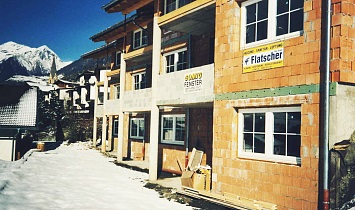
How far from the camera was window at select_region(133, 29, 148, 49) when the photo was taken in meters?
19.5

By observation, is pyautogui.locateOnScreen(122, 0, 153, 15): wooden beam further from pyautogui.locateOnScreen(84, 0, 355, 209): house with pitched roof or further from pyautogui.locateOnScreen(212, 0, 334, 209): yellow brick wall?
pyautogui.locateOnScreen(212, 0, 334, 209): yellow brick wall

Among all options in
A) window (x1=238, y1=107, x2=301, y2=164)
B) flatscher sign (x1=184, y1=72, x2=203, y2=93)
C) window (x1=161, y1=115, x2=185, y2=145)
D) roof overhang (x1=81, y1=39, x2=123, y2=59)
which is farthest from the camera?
roof overhang (x1=81, y1=39, x2=123, y2=59)

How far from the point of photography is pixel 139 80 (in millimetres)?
20625

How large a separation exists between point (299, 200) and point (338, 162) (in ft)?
4.39

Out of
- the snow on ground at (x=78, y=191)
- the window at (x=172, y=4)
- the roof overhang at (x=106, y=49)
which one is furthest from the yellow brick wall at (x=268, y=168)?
the roof overhang at (x=106, y=49)

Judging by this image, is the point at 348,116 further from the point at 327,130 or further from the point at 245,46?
the point at 245,46

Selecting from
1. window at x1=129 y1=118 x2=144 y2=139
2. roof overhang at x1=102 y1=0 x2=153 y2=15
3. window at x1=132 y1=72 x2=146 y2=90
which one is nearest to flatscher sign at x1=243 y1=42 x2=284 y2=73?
roof overhang at x1=102 y1=0 x2=153 y2=15

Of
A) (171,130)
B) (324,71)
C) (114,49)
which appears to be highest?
(114,49)

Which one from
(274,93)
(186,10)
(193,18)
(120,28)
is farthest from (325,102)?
(120,28)

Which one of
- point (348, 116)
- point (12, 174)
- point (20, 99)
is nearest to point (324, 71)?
point (348, 116)

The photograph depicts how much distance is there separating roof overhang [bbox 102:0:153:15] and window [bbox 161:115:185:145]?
21.4 ft

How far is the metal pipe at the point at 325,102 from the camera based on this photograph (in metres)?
6.29

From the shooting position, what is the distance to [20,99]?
1043 inches

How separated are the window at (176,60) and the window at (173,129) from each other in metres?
2.70
